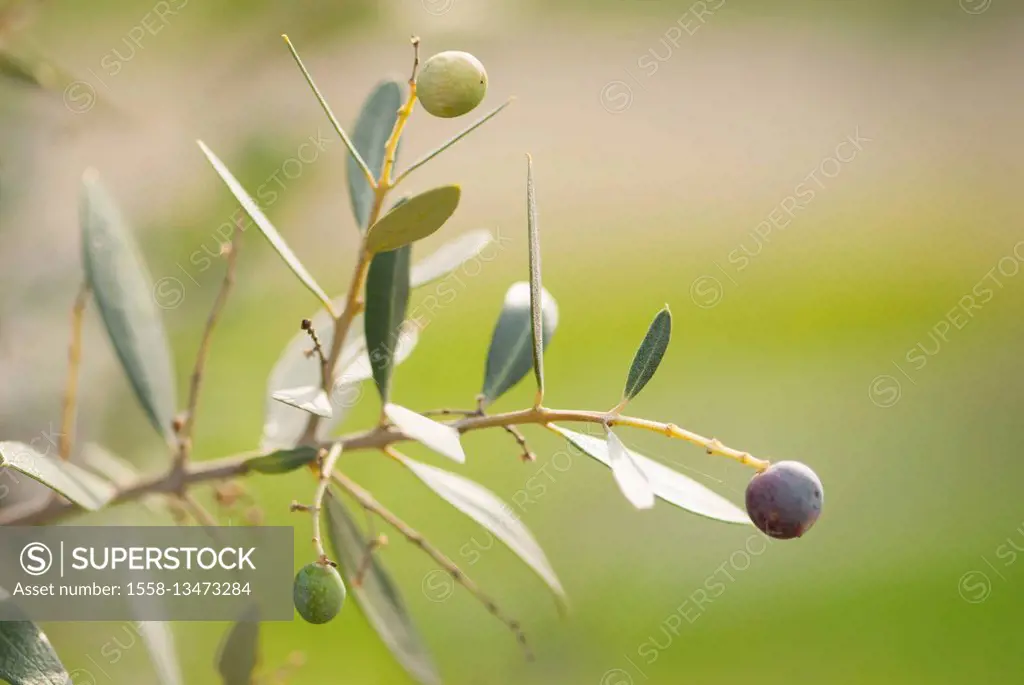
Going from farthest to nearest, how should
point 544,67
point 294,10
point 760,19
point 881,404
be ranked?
1. point 760,19
2. point 544,67
3. point 881,404
4. point 294,10

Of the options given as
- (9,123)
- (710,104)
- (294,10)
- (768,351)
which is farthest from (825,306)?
(9,123)

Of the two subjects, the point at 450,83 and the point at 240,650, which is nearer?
the point at 450,83

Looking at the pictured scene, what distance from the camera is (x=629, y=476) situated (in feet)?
1.49

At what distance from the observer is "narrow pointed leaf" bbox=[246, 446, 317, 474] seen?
0.57m

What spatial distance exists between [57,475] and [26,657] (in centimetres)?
9

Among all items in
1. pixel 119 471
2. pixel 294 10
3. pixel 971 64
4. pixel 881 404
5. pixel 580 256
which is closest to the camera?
pixel 119 471

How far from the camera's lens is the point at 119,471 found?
32.4 inches

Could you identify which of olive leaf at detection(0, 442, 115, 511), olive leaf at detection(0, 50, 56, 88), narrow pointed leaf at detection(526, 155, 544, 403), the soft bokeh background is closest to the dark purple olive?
narrow pointed leaf at detection(526, 155, 544, 403)

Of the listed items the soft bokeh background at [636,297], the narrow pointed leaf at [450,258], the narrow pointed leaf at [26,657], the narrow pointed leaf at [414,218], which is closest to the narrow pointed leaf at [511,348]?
the narrow pointed leaf at [450,258]

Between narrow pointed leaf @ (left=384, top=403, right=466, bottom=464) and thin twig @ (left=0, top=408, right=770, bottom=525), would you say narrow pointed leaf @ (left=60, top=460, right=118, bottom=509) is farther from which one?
narrow pointed leaf @ (left=384, top=403, right=466, bottom=464)

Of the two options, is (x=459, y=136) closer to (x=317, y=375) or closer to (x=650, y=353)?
(x=650, y=353)

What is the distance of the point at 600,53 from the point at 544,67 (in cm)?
28

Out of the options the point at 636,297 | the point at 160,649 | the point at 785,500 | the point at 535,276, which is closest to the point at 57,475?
the point at 160,649

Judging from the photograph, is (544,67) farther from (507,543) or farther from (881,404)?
(507,543)
